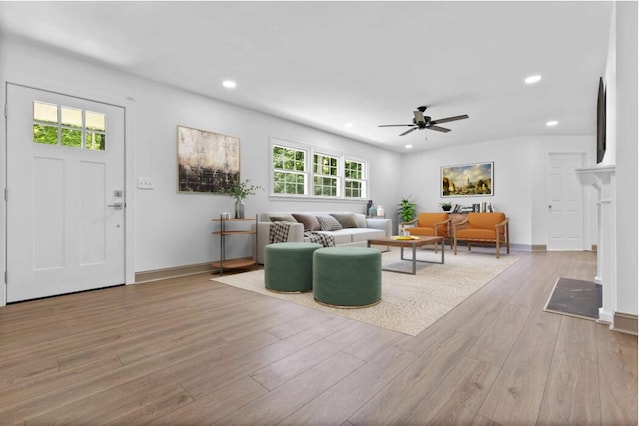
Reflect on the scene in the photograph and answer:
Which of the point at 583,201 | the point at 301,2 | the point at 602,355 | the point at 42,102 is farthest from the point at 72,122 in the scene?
the point at 583,201

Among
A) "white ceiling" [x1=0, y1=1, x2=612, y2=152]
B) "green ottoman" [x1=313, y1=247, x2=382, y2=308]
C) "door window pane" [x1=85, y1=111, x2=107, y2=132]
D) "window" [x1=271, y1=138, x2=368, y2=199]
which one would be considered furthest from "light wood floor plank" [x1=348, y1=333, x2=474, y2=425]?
"window" [x1=271, y1=138, x2=368, y2=199]

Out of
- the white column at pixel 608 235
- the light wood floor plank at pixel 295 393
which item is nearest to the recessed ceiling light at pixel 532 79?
the white column at pixel 608 235

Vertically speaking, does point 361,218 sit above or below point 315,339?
above

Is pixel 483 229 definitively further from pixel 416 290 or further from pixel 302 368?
pixel 302 368

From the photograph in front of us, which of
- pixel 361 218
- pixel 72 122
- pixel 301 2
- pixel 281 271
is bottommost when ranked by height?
pixel 281 271

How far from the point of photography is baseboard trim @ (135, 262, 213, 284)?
3.81 m

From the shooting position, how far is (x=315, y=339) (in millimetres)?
2061

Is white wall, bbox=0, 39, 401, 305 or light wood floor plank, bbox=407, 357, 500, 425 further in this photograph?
white wall, bbox=0, 39, 401, 305

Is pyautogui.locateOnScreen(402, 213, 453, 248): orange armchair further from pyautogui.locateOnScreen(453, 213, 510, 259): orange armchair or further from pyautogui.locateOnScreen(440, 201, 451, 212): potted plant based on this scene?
pyautogui.locateOnScreen(440, 201, 451, 212): potted plant

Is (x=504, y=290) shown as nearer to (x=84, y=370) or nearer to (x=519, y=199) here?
(x=84, y=370)

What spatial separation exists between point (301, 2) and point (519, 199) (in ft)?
21.7

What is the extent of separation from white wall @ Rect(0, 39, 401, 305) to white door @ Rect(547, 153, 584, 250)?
613 cm

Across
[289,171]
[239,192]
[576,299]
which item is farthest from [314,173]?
[576,299]

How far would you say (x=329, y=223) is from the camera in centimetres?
577
